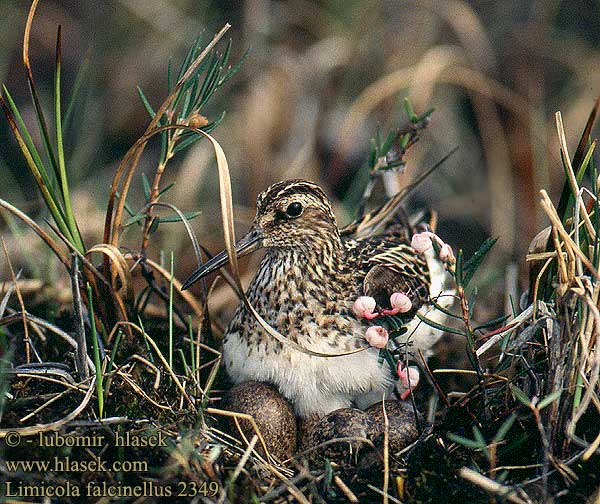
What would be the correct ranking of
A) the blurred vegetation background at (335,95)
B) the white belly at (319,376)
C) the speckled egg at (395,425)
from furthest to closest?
the blurred vegetation background at (335,95), the white belly at (319,376), the speckled egg at (395,425)

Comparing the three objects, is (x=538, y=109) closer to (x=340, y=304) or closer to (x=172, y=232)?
(x=172, y=232)

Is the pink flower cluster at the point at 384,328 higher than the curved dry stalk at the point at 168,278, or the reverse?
the curved dry stalk at the point at 168,278

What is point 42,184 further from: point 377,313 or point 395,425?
point 395,425

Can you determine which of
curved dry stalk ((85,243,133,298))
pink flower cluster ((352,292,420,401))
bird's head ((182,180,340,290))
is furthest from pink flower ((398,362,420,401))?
curved dry stalk ((85,243,133,298))

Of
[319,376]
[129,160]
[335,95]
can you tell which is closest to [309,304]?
[319,376]

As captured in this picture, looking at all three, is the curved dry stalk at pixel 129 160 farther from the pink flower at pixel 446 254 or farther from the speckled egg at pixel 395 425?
the speckled egg at pixel 395 425

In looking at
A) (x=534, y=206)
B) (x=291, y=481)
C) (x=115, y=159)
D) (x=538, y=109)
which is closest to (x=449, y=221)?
(x=534, y=206)

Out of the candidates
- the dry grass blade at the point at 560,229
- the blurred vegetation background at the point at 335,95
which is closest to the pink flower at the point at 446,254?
the dry grass blade at the point at 560,229
